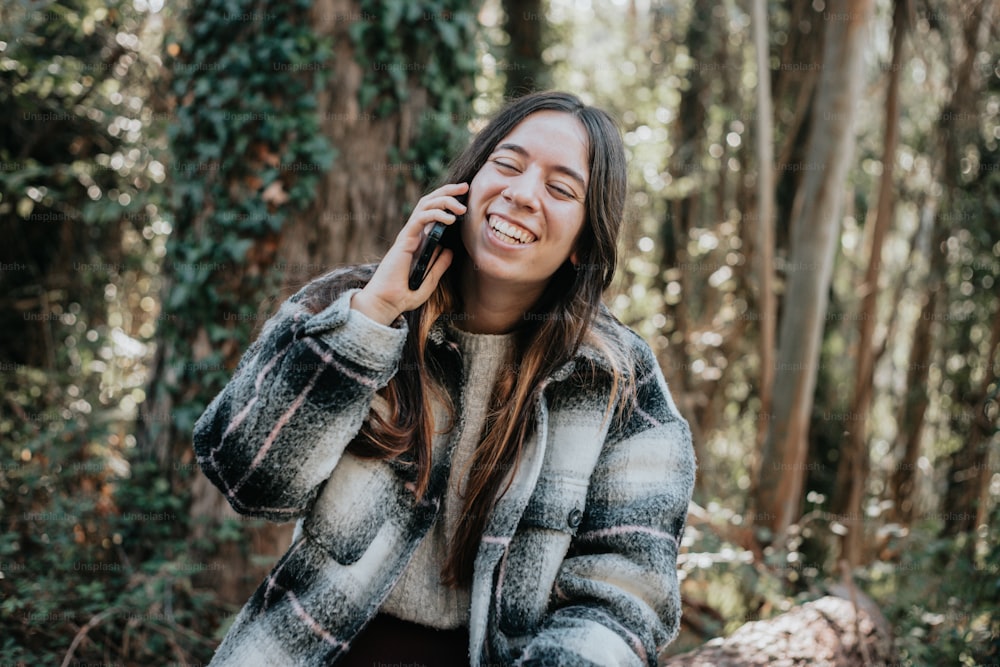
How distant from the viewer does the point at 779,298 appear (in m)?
6.59

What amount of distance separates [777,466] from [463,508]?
3415mm

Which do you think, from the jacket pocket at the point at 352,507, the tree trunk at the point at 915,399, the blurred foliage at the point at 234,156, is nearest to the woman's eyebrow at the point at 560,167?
the jacket pocket at the point at 352,507

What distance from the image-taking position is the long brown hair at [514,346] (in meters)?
1.89

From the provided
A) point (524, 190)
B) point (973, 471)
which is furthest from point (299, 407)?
point (973, 471)

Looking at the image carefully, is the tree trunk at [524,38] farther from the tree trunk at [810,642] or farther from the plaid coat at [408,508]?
the plaid coat at [408,508]

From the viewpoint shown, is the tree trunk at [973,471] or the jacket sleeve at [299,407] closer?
the jacket sleeve at [299,407]

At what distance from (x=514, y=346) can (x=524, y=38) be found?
5581mm

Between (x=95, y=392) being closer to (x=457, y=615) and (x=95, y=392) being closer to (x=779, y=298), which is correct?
(x=457, y=615)

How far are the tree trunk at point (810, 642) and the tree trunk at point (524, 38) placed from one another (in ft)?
17.1

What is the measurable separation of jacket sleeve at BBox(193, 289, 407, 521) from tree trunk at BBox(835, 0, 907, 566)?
4359 millimetres

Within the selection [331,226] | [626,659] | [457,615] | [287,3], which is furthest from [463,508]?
[287,3]

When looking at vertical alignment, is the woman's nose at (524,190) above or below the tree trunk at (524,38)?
below

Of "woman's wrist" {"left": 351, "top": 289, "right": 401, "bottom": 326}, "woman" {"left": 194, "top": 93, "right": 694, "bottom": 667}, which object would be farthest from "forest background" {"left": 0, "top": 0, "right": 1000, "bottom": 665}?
"woman's wrist" {"left": 351, "top": 289, "right": 401, "bottom": 326}

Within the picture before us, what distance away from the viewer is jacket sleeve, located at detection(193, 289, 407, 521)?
1701 millimetres
